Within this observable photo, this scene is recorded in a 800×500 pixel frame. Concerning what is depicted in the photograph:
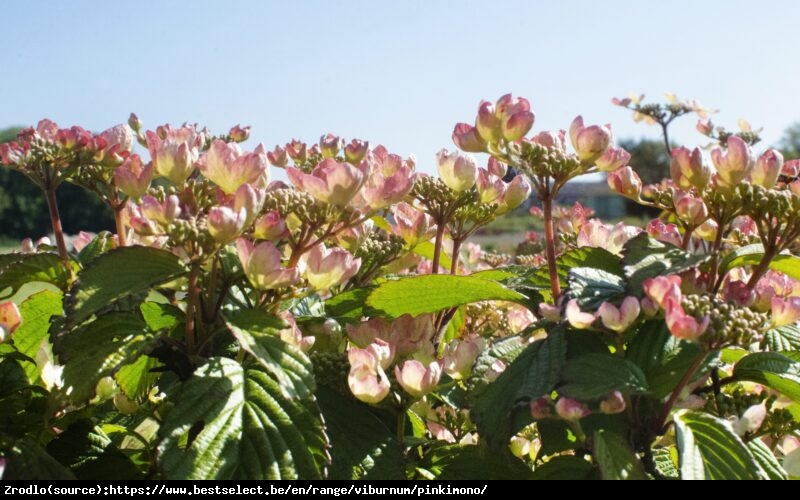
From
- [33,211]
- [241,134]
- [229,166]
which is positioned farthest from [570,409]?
[33,211]

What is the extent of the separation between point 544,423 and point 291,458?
304 mm

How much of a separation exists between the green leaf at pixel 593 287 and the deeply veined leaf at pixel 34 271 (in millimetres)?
629

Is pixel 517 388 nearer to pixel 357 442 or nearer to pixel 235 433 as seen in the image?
pixel 357 442

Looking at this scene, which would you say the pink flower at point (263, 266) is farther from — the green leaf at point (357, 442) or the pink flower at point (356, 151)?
the pink flower at point (356, 151)

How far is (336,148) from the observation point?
128cm

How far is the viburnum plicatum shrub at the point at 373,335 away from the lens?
0.77 m

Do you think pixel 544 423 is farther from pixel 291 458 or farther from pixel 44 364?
pixel 44 364

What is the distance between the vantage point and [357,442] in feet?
2.83

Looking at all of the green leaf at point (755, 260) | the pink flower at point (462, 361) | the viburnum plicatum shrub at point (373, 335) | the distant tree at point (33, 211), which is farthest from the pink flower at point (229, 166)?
the distant tree at point (33, 211)

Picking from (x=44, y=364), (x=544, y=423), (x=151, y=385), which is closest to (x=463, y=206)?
(x=544, y=423)

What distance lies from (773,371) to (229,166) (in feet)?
2.03

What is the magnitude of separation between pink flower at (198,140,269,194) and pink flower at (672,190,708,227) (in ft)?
1.68
